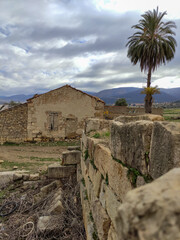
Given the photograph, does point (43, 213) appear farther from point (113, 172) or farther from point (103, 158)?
point (113, 172)

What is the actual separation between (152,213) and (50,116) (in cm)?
1398

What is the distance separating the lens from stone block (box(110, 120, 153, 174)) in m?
1.51

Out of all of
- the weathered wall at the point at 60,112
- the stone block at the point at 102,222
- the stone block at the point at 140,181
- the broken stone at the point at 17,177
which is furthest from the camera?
the weathered wall at the point at 60,112

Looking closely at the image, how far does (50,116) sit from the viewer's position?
14250mm

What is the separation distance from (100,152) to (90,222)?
43.0 inches

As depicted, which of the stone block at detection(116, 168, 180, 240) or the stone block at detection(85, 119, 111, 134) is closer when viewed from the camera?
the stone block at detection(116, 168, 180, 240)

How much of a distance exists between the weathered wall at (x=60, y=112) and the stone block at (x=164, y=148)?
43.2ft

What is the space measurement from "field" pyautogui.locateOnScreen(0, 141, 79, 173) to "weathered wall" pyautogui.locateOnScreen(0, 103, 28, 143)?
1.93 feet

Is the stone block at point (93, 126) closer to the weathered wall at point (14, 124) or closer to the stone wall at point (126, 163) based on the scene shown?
the stone wall at point (126, 163)

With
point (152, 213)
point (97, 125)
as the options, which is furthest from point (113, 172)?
point (97, 125)

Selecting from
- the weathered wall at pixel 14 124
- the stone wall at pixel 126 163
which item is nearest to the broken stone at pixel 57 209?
the stone wall at pixel 126 163

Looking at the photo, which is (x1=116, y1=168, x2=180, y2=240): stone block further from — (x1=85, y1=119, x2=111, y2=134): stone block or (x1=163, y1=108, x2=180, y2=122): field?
(x1=163, y1=108, x2=180, y2=122): field

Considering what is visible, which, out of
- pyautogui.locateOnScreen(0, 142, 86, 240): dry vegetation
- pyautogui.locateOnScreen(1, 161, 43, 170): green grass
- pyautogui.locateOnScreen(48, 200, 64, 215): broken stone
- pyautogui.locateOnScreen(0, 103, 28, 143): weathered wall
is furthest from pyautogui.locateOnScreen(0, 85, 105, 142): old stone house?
pyautogui.locateOnScreen(48, 200, 64, 215): broken stone

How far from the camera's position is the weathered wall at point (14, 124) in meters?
13.9
